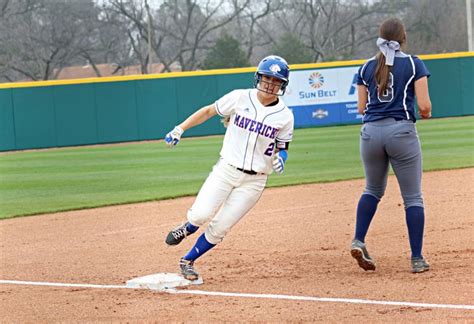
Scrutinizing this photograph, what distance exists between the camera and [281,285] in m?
5.79

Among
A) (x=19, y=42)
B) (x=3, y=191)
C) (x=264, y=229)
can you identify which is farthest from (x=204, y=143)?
(x=19, y=42)

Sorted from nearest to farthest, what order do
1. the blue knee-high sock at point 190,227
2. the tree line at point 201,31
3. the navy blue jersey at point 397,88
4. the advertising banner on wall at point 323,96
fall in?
the navy blue jersey at point 397,88 < the blue knee-high sock at point 190,227 < the advertising banner on wall at point 323,96 < the tree line at point 201,31

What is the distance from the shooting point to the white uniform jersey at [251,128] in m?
5.88

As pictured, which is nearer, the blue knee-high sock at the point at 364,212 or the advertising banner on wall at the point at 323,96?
the blue knee-high sock at the point at 364,212

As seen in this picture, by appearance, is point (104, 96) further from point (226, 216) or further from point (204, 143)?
point (226, 216)

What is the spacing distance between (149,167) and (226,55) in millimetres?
18973

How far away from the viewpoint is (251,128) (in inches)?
231

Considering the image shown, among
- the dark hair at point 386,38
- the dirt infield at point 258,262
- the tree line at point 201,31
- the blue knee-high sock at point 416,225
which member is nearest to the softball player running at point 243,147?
the dirt infield at point 258,262

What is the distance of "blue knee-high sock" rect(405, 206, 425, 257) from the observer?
231 inches

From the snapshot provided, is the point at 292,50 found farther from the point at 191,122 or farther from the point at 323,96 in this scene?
the point at 191,122

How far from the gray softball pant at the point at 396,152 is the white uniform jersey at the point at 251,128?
→ 1.89ft

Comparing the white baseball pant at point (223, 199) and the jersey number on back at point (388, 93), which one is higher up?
the jersey number on back at point (388, 93)

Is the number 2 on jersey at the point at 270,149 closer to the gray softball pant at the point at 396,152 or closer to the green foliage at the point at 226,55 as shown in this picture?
the gray softball pant at the point at 396,152

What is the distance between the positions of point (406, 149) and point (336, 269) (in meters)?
1.07
